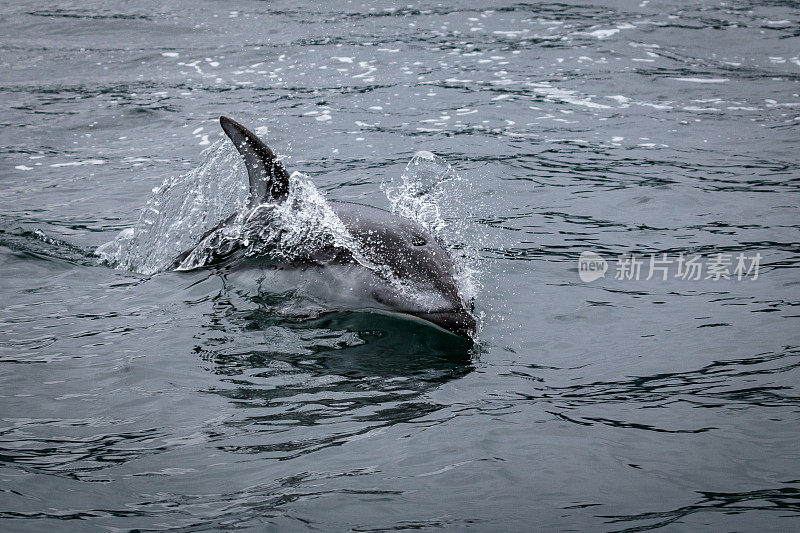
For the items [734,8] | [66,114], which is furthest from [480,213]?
[734,8]

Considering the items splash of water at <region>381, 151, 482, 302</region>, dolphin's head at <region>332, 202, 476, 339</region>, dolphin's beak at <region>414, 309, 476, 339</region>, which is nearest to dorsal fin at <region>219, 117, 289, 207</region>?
dolphin's head at <region>332, 202, 476, 339</region>

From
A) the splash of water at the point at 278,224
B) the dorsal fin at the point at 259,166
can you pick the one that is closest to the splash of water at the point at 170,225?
the splash of water at the point at 278,224

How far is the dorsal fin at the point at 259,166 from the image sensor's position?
6980mm

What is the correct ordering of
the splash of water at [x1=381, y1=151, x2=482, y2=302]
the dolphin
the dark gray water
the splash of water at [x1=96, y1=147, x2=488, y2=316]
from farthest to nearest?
the splash of water at [x1=381, y1=151, x2=482, y2=302], the splash of water at [x1=96, y1=147, x2=488, y2=316], the dolphin, the dark gray water

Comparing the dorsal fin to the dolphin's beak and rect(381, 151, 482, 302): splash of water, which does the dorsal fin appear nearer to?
rect(381, 151, 482, 302): splash of water

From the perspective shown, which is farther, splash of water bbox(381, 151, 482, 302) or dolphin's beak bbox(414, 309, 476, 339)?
splash of water bbox(381, 151, 482, 302)

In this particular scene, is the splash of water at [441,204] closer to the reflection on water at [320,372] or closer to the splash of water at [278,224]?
the splash of water at [278,224]

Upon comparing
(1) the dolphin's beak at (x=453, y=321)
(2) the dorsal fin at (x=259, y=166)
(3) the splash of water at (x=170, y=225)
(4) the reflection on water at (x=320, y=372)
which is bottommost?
(4) the reflection on water at (x=320, y=372)

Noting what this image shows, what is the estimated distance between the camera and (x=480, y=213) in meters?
9.26

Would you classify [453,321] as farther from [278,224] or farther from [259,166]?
[259,166]

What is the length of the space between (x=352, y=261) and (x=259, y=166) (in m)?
1.18

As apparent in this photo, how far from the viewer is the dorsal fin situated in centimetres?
698

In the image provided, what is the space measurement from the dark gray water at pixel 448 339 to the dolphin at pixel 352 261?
0.19 meters

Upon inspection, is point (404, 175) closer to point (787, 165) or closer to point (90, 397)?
point (787, 165)
